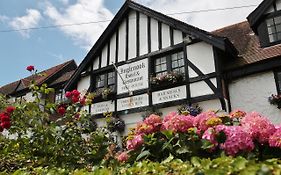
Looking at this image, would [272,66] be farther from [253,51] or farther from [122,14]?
[122,14]

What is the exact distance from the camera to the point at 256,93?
27.7 feet

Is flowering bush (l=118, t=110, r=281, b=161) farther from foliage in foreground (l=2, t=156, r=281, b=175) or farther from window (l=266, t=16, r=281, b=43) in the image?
window (l=266, t=16, r=281, b=43)

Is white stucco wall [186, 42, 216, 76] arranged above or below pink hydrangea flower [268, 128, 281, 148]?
above

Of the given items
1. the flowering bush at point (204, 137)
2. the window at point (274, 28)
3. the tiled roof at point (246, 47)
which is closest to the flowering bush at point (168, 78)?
the tiled roof at point (246, 47)

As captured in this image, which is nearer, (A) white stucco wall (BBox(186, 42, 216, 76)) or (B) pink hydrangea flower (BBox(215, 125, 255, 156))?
(B) pink hydrangea flower (BBox(215, 125, 255, 156))

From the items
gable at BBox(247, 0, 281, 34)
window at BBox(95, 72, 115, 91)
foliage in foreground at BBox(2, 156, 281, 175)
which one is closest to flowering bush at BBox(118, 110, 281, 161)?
foliage in foreground at BBox(2, 156, 281, 175)

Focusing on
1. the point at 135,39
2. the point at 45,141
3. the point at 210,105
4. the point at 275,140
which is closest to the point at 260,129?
the point at 275,140

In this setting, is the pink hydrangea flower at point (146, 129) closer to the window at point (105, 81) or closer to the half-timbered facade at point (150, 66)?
the half-timbered facade at point (150, 66)

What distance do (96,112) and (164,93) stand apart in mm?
3250

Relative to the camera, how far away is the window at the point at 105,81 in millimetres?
11594

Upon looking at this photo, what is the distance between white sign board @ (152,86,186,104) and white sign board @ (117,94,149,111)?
15.5 inches

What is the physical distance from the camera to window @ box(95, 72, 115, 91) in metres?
11.6

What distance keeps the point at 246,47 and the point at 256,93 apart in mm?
2077

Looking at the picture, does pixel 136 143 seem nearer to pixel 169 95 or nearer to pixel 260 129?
pixel 260 129
